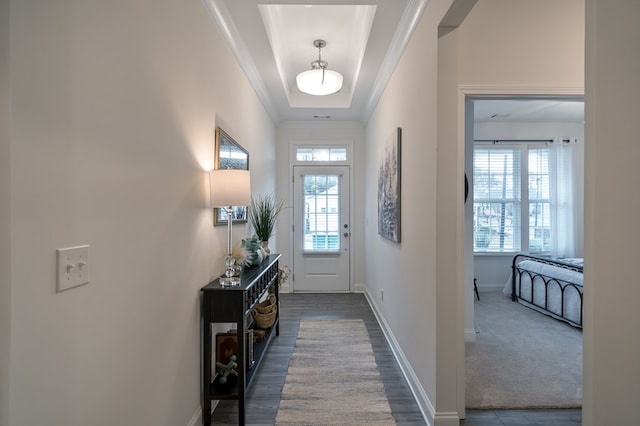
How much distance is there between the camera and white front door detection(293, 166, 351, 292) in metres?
5.24

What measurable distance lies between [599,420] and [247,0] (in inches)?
106

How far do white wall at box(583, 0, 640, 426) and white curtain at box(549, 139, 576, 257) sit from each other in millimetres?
5401

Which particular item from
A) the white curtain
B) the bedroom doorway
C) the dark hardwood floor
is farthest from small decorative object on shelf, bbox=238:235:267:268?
the white curtain

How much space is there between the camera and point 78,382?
1006mm

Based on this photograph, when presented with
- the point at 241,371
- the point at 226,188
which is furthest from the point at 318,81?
the point at 241,371

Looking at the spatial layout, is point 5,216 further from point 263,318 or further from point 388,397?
point 263,318

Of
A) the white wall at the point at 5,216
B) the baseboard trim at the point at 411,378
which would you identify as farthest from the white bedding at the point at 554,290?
the white wall at the point at 5,216

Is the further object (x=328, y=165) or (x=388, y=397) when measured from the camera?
(x=328, y=165)

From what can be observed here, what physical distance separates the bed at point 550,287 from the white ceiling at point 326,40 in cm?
226

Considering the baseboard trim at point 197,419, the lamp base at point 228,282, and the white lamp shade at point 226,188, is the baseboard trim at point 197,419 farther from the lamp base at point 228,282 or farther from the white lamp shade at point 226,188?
the white lamp shade at point 226,188

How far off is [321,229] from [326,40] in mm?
2843

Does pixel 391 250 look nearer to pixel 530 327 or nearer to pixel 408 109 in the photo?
pixel 408 109

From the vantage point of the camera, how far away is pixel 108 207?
45.3 inches

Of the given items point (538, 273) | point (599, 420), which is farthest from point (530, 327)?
point (599, 420)
